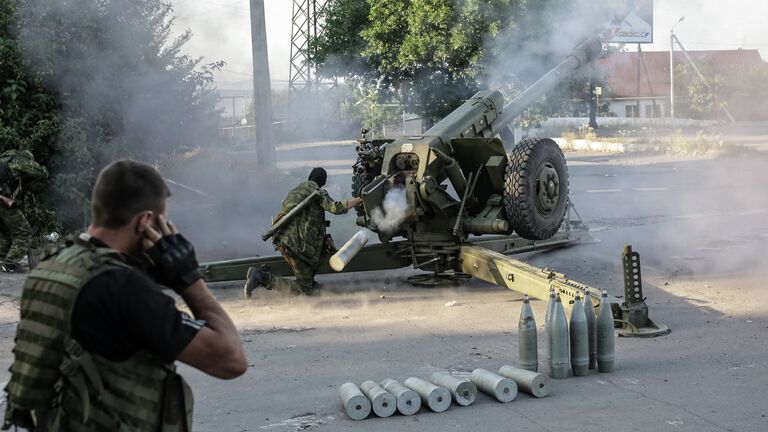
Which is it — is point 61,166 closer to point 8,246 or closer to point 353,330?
point 8,246

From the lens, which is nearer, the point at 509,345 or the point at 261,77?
the point at 509,345

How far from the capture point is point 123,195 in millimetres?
2850

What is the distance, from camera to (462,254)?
31.5 ft

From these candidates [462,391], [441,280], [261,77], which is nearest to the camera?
[462,391]

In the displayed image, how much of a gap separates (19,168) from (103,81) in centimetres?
262

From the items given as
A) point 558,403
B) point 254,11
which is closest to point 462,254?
point 558,403

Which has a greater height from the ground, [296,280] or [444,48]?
[444,48]

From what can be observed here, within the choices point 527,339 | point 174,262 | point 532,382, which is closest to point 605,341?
point 527,339

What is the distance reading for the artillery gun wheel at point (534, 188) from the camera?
370 inches

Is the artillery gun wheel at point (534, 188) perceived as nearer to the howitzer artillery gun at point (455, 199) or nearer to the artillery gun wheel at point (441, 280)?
the howitzer artillery gun at point (455, 199)

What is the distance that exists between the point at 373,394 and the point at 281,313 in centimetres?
346

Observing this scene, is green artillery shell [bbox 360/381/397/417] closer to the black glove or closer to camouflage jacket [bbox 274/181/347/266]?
the black glove

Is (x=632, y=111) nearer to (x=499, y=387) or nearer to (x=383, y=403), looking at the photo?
(x=499, y=387)

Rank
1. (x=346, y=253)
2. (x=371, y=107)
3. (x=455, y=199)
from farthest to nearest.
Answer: (x=371, y=107)
(x=455, y=199)
(x=346, y=253)
